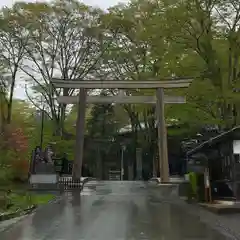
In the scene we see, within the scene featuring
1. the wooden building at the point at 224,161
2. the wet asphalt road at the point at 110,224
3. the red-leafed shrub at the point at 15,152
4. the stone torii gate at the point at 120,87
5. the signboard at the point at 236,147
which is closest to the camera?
the wet asphalt road at the point at 110,224

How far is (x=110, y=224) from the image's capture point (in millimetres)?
13891

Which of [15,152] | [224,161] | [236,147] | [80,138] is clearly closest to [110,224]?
[236,147]

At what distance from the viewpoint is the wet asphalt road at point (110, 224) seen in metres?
11.6

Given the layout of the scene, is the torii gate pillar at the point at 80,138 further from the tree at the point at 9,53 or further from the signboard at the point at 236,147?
the signboard at the point at 236,147

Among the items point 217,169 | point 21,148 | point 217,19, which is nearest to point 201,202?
point 217,169

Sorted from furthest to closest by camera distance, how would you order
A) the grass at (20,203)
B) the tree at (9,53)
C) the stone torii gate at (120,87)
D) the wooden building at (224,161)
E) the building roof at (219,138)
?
1. the tree at (9,53)
2. the stone torii gate at (120,87)
3. the wooden building at (224,161)
4. the building roof at (219,138)
5. the grass at (20,203)

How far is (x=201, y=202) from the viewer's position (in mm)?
Result: 21281

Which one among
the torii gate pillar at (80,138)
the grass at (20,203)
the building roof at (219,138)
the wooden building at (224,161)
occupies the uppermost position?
the torii gate pillar at (80,138)

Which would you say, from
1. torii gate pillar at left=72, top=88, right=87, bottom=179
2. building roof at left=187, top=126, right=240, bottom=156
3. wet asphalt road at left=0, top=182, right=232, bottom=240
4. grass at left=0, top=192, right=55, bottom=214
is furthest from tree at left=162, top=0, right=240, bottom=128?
grass at left=0, top=192, right=55, bottom=214

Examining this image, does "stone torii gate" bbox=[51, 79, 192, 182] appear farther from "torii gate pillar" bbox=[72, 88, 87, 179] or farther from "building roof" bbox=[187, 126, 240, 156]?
"building roof" bbox=[187, 126, 240, 156]

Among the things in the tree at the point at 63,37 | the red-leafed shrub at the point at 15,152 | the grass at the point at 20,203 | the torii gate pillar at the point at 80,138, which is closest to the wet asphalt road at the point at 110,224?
the grass at the point at 20,203

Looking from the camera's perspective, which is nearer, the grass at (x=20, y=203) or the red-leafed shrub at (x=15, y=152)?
the grass at (x=20, y=203)

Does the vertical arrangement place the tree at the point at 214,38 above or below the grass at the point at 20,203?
above

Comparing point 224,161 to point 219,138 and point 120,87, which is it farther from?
point 120,87
